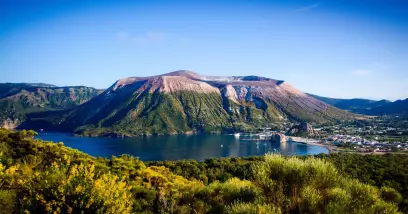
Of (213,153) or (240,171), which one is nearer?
(240,171)

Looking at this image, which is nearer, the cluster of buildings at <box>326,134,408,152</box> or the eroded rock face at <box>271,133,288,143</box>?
the cluster of buildings at <box>326,134,408,152</box>

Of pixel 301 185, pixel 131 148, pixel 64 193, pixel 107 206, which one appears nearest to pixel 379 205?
pixel 301 185

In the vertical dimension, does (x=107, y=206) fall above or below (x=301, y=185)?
below

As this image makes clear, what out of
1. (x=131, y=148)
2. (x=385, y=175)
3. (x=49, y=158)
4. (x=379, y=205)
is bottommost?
(x=131, y=148)

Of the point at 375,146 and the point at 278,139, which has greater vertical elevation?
the point at 375,146

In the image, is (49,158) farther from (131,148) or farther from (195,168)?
(131,148)

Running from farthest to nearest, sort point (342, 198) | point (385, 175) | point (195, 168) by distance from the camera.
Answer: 1. point (195, 168)
2. point (385, 175)
3. point (342, 198)

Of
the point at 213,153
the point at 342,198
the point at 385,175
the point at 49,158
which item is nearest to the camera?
the point at 342,198

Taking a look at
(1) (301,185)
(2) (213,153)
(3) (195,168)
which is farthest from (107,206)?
(2) (213,153)

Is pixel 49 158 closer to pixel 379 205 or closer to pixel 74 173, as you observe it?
pixel 74 173

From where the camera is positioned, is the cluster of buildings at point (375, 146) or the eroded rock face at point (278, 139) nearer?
the cluster of buildings at point (375, 146)

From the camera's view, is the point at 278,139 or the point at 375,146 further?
the point at 278,139
